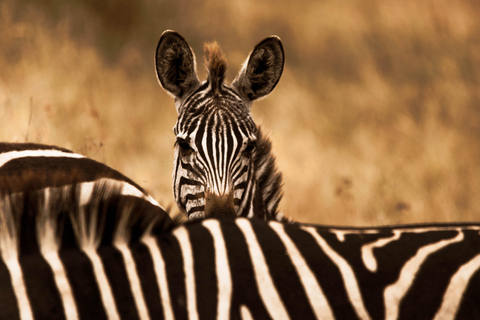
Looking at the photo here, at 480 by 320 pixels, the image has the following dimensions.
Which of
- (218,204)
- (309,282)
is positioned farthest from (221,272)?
(218,204)

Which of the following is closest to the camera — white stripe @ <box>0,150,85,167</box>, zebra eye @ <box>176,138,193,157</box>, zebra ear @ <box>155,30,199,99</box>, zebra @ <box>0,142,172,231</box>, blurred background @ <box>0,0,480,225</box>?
zebra @ <box>0,142,172,231</box>

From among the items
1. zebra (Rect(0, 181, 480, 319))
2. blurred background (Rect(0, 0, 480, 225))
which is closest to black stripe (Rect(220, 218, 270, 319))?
zebra (Rect(0, 181, 480, 319))

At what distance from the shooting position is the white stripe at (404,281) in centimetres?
211

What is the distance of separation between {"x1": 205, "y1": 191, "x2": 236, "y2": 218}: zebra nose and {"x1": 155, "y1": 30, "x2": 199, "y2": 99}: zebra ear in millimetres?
1160

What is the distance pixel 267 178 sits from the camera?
5121mm

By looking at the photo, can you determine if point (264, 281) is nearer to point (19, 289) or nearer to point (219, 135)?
point (19, 289)

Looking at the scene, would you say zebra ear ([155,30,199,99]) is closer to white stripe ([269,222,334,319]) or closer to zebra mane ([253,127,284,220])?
zebra mane ([253,127,284,220])

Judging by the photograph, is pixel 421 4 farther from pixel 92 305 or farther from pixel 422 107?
pixel 92 305

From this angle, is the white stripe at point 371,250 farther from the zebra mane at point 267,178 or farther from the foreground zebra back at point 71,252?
the zebra mane at point 267,178

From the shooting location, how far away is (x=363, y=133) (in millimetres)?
10797

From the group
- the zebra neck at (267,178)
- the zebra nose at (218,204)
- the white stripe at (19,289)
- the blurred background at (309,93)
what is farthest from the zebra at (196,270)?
the blurred background at (309,93)

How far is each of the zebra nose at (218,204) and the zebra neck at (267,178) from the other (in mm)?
646

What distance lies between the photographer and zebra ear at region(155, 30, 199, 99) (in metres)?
5.24

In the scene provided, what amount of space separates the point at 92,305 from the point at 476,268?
1.30 metres
